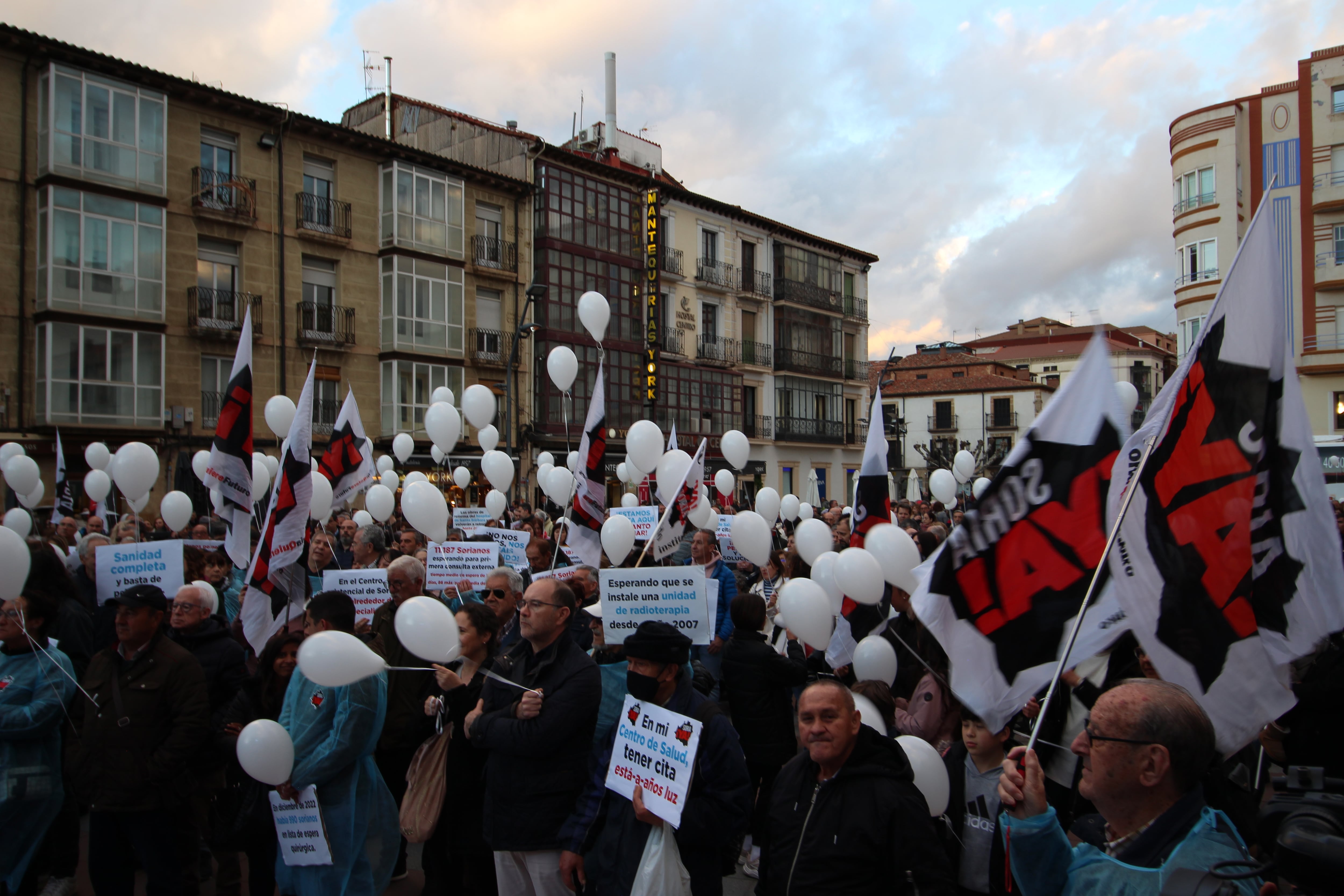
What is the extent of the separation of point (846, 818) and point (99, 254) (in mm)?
23229

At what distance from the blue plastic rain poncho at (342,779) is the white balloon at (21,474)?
9208 millimetres

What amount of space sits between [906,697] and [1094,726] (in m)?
3.21

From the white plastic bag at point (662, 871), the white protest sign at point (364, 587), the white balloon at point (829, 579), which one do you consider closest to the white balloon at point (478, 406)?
the white protest sign at point (364, 587)

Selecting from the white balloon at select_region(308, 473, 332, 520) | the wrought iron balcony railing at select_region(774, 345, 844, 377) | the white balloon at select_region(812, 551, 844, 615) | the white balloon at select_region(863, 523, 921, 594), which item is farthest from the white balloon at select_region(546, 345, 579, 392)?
the wrought iron balcony railing at select_region(774, 345, 844, 377)

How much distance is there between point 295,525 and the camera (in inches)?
237

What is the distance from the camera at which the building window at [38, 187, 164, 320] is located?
2033 cm

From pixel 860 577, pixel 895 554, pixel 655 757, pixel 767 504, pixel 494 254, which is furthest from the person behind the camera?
pixel 494 254

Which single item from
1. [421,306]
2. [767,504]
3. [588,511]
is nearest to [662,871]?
[588,511]

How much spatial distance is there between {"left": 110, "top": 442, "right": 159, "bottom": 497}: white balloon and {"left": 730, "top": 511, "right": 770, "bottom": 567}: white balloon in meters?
5.60

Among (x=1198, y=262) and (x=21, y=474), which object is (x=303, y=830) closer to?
(x=21, y=474)

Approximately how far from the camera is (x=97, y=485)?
39.3ft

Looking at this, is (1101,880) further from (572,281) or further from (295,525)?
(572,281)

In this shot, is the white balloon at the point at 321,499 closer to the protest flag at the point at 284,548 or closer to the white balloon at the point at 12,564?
the protest flag at the point at 284,548

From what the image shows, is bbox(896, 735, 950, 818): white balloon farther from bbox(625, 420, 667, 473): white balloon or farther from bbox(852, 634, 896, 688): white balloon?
bbox(625, 420, 667, 473): white balloon
